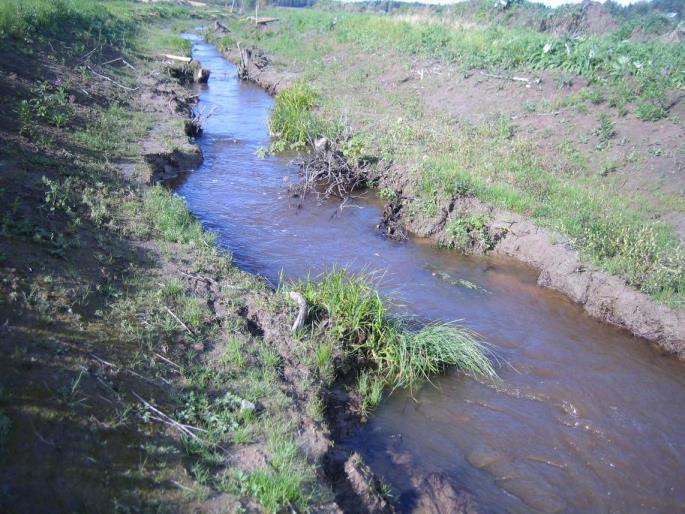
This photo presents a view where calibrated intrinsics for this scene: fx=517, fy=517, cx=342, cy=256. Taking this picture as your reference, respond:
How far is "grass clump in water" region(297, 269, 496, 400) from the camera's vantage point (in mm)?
5531

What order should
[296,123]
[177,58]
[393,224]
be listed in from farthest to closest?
[177,58]
[296,123]
[393,224]

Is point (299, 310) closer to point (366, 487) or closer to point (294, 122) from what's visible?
point (366, 487)

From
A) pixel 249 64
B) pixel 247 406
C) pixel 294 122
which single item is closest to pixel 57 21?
pixel 249 64

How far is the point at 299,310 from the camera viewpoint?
5.60 metres

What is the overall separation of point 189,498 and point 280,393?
135 centimetres

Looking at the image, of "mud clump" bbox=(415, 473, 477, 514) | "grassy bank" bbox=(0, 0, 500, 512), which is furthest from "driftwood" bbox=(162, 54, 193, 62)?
"mud clump" bbox=(415, 473, 477, 514)

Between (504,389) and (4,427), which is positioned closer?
(4,427)

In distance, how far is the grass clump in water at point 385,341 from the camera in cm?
553

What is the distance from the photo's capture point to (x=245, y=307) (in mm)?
5582

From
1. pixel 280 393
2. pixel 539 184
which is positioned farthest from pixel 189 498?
pixel 539 184

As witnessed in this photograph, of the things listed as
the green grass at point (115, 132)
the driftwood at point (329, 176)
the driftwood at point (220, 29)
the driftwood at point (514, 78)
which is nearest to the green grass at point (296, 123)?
the driftwood at point (329, 176)

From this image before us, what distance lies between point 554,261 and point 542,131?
5.30m

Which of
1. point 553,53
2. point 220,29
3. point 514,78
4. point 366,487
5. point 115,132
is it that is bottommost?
point 366,487

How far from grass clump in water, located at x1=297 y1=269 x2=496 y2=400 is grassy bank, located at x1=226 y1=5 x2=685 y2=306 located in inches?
119
